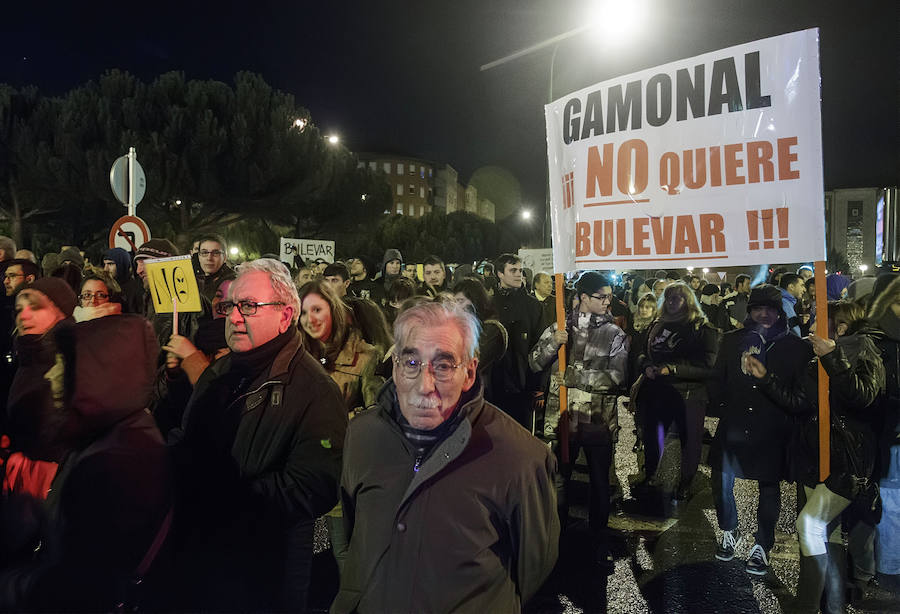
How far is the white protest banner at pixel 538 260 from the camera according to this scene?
1282 centimetres

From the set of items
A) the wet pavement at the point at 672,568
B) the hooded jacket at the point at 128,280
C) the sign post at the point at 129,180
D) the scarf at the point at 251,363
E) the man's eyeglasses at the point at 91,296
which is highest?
the sign post at the point at 129,180

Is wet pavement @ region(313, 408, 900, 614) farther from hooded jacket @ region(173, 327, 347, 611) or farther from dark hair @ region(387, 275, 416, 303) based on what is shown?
dark hair @ region(387, 275, 416, 303)

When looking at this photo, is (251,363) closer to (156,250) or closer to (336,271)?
(156,250)

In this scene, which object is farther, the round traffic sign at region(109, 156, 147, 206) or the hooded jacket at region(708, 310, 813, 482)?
the round traffic sign at region(109, 156, 147, 206)

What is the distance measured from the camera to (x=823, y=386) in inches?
143

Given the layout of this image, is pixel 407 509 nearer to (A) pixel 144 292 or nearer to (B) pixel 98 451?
(B) pixel 98 451

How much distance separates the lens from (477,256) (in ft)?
252

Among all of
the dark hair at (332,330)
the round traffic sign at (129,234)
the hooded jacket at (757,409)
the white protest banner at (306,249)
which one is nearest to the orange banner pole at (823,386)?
the hooded jacket at (757,409)

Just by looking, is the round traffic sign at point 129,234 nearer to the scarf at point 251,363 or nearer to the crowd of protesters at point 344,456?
the crowd of protesters at point 344,456

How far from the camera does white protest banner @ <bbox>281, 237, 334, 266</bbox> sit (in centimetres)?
1653

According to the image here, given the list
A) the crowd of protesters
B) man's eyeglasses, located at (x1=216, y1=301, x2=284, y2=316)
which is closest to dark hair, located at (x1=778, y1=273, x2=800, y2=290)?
the crowd of protesters

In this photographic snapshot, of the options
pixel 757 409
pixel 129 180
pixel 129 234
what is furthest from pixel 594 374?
pixel 129 180

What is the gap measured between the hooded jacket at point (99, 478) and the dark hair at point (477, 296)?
11.5 ft

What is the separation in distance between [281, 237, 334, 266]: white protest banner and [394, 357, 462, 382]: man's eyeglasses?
14596 mm
